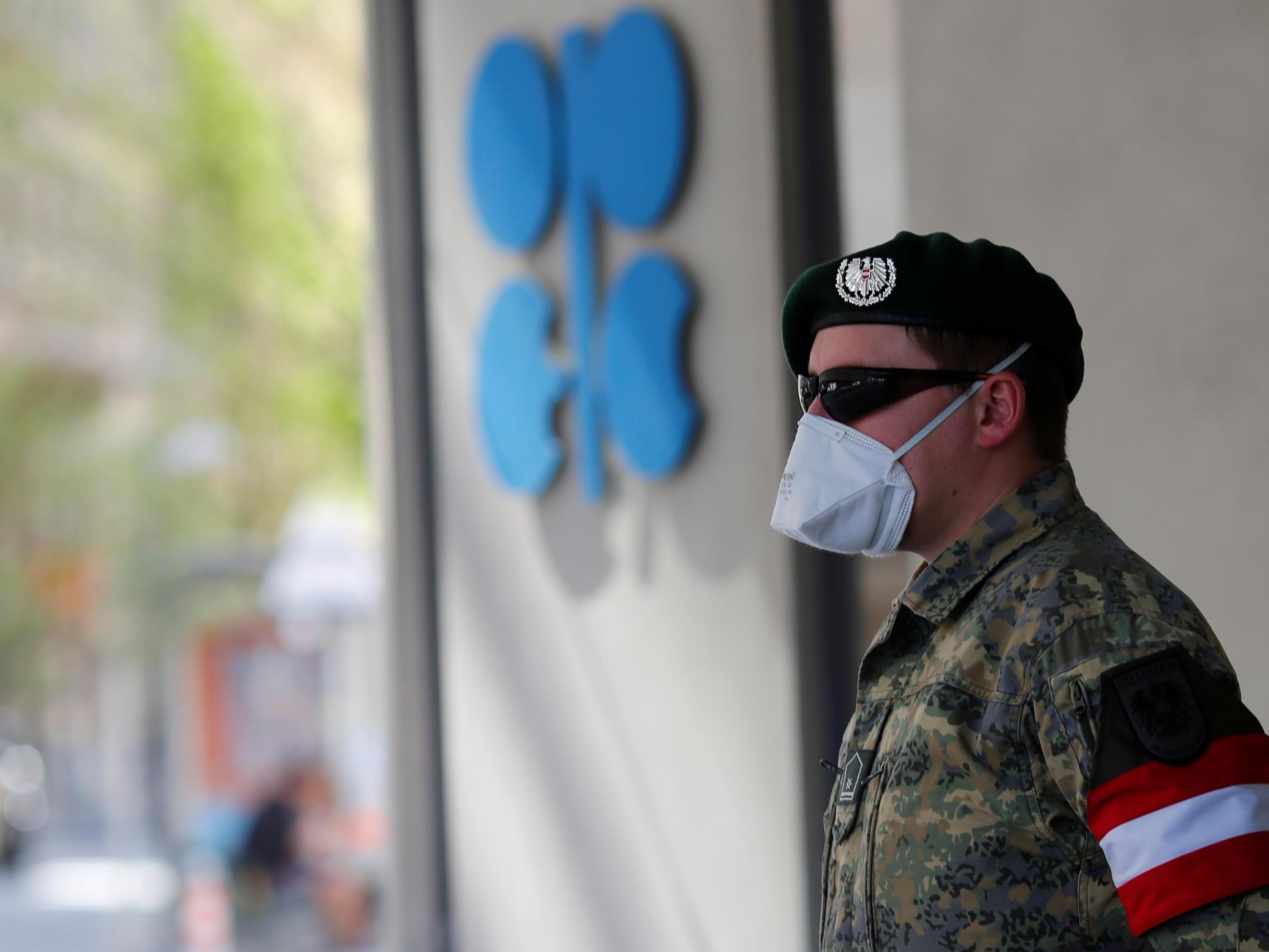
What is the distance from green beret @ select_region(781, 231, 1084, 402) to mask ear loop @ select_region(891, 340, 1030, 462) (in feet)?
0.06

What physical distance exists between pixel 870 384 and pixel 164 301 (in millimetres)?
15938

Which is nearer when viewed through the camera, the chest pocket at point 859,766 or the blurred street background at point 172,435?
the chest pocket at point 859,766

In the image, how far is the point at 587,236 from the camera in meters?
3.89

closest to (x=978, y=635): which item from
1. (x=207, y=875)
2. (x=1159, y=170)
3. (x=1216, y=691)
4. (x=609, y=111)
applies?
(x=1216, y=691)

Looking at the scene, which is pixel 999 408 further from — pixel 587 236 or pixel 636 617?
pixel 587 236

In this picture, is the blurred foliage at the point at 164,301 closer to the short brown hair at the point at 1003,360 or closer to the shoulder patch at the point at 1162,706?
the short brown hair at the point at 1003,360

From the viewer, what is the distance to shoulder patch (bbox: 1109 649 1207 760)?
121cm

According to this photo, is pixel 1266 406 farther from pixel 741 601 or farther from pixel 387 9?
pixel 387 9

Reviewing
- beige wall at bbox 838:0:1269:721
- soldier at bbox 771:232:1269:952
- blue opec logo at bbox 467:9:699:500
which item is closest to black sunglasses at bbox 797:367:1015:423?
soldier at bbox 771:232:1269:952

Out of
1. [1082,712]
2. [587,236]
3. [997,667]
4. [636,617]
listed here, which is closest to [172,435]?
[587,236]

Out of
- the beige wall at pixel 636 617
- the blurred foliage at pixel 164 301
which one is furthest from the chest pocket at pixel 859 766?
the blurred foliage at pixel 164 301

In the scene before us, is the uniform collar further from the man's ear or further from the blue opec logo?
the blue opec logo

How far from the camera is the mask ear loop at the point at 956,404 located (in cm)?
154

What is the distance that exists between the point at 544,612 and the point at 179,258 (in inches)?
523
